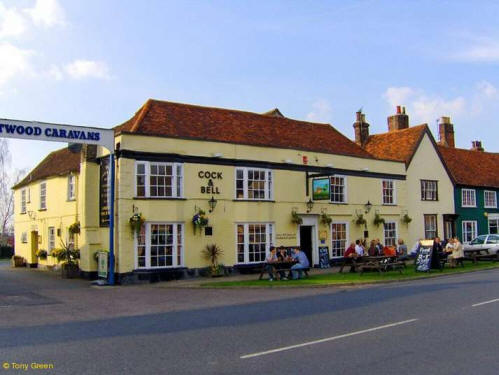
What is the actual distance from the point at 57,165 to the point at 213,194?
12.2 meters

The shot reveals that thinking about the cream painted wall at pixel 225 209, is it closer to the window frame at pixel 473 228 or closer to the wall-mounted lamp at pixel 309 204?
the wall-mounted lamp at pixel 309 204

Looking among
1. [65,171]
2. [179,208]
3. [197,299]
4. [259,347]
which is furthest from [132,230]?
[259,347]

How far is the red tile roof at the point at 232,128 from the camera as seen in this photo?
23.5 m

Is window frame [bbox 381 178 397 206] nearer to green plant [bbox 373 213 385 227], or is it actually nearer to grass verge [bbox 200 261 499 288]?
green plant [bbox 373 213 385 227]

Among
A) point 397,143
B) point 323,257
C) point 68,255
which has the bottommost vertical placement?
point 323,257

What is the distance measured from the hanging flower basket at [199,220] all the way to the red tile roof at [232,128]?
3.32 metres

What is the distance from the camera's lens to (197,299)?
1628 cm

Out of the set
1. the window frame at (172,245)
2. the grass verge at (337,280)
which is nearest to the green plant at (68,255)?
the window frame at (172,245)

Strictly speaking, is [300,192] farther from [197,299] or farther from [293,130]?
[197,299]

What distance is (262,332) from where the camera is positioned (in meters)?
10.0

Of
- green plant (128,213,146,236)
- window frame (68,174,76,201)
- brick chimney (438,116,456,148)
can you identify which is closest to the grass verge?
green plant (128,213,146,236)

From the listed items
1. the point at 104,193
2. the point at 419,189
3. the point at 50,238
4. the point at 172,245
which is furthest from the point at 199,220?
the point at 419,189

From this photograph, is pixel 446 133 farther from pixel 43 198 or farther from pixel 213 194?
pixel 43 198

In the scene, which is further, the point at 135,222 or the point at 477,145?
the point at 477,145
